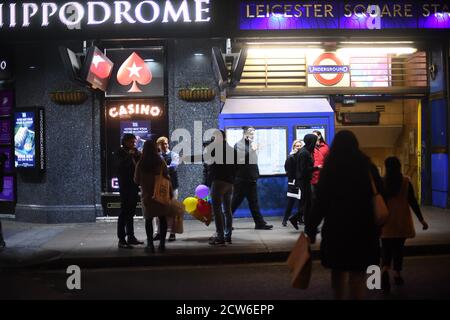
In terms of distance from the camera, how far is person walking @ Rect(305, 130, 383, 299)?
180 inches

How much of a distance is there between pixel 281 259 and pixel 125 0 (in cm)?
648

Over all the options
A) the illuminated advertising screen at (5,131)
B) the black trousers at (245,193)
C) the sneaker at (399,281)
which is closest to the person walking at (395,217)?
the sneaker at (399,281)

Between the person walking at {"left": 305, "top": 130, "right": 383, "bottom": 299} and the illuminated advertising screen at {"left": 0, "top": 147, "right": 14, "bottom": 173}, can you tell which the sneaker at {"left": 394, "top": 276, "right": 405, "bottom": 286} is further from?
the illuminated advertising screen at {"left": 0, "top": 147, "right": 14, "bottom": 173}

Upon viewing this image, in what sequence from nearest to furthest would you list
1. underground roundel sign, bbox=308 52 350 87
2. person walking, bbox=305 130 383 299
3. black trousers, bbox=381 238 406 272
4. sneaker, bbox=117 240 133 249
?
person walking, bbox=305 130 383 299, black trousers, bbox=381 238 406 272, sneaker, bbox=117 240 133 249, underground roundel sign, bbox=308 52 350 87

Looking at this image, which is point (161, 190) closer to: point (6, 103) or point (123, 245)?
point (123, 245)

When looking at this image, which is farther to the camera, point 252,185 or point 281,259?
point 252,185

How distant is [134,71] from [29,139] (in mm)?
2797

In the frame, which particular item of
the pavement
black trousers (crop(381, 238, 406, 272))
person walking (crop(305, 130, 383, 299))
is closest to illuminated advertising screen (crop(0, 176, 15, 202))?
the pavement

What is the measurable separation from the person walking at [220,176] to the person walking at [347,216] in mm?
4203

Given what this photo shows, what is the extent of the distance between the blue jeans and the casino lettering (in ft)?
13.8
